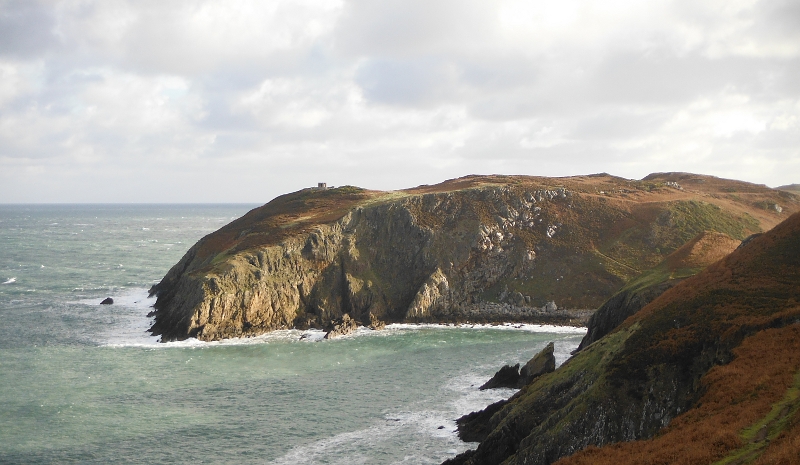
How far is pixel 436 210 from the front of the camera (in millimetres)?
99438

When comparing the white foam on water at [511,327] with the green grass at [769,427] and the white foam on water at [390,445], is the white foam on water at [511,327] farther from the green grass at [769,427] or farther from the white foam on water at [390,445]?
the green grass at [769,427]

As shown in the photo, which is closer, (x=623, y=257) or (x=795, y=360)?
(x=795, y=360)

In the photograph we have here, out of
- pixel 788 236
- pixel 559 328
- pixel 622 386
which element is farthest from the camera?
pixel 559 328

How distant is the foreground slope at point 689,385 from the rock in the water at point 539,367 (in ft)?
25.7

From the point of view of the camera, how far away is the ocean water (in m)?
39.8

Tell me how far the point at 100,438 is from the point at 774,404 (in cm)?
4212

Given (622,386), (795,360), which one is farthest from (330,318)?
(795,360)

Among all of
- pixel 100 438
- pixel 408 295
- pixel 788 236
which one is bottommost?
pixel 100 438

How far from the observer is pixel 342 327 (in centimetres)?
7656

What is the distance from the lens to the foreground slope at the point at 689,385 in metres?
23.2

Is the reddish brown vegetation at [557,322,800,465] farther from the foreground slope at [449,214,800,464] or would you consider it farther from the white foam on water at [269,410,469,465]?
the white foam on water at [269,410,469,465]

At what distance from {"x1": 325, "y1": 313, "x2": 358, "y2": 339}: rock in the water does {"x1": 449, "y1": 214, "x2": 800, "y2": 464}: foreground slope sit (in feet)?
118

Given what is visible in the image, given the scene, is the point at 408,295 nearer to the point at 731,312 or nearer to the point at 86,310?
the point at 86,310

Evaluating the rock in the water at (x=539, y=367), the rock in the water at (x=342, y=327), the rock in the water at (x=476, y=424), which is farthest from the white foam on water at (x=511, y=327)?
the rock in the water at (x=476, y=424)
